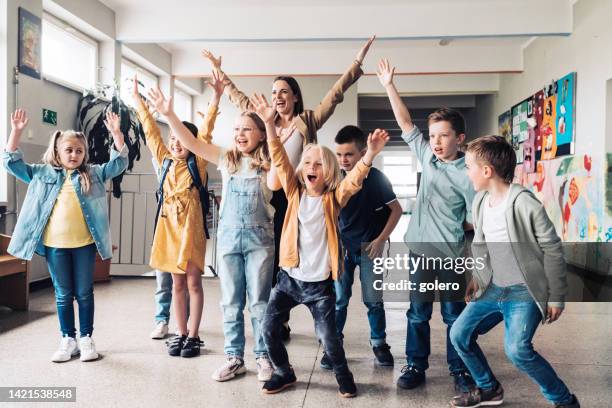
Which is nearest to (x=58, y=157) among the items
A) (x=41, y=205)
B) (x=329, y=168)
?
(x=41, y=205)

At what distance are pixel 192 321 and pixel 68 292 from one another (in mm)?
603

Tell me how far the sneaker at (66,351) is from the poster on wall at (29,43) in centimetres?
263

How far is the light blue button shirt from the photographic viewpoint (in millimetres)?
2133

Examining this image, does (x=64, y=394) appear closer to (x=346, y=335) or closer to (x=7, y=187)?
(x=346, y=335)

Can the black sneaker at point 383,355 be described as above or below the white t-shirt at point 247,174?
below

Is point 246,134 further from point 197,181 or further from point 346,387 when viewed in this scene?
point 346,387

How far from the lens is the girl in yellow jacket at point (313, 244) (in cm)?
208

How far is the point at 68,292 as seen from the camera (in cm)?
255

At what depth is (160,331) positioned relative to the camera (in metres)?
2.98

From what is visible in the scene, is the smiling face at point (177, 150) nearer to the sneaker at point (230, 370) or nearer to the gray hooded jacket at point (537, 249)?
the sneaker at point (230, 370)

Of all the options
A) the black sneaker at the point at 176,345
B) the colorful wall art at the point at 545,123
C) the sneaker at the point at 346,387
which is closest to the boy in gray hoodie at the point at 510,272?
the sneaker at the point at 346,387

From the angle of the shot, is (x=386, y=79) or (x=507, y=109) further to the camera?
(x=507, y=109)

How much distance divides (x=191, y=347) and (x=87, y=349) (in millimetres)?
487

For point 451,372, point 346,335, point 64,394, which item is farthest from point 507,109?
point 64,394
